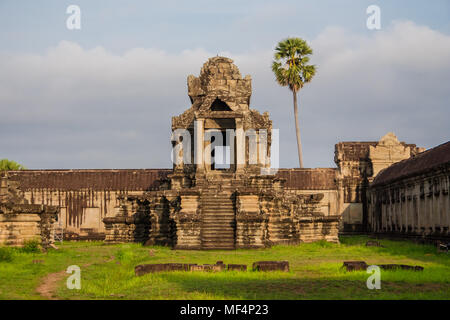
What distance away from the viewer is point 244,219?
2673 centimetres

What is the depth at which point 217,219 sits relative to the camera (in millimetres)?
27906

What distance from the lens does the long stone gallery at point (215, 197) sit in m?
27.1

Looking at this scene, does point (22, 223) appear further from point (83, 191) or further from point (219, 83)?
point (83, 191)

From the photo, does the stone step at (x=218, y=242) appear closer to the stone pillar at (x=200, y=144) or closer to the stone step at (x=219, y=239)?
the stone step at (x=219, y=239)

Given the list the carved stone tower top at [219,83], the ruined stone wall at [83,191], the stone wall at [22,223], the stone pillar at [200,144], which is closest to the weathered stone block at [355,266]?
the stone wall at [22,223]

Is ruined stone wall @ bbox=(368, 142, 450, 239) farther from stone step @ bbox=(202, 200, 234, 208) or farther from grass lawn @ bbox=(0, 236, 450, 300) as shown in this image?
stone step @ bbox=(202, 200, 234, 208)

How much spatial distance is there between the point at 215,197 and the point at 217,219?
1.68 metres

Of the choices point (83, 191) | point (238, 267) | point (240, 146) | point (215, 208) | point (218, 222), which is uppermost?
point (240, 146)

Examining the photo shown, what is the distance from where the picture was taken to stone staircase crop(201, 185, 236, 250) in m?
26.7

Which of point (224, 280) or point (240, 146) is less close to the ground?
point (240, 146)

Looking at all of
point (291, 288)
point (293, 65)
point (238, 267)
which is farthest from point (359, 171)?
point (291, 288)
